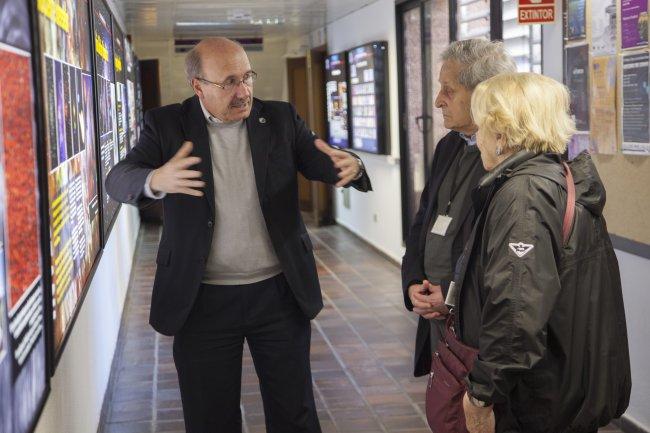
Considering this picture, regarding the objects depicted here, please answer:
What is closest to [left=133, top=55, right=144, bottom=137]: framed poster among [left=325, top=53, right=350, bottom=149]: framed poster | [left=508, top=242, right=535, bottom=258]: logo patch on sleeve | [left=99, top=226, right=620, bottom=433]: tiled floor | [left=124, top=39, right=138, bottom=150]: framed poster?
[left=124, top=39, right=138, bottom=150]: framed poster

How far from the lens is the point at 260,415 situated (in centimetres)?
448

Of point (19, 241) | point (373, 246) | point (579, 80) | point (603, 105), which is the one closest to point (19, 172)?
point (19, 241)

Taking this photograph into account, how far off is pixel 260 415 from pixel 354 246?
5.53 meters

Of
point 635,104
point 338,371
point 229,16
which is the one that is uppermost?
point 229,16

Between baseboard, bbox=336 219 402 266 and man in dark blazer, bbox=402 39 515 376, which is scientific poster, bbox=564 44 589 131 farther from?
baseboard, bbox=336 219 402 266

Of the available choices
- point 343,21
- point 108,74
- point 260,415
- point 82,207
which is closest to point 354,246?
point 343,21

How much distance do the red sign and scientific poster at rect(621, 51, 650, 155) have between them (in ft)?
2.35

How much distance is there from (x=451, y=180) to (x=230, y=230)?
677 mm

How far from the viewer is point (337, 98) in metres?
10.9

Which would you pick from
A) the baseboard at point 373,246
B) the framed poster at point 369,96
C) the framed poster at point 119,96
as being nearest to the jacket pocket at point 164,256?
the framed poster at point 119,96

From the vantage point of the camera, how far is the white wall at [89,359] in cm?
258

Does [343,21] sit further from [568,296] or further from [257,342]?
[568,296]

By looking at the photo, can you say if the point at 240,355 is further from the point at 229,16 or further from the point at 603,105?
the point at 229,16

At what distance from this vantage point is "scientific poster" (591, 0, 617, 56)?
3859 mm
